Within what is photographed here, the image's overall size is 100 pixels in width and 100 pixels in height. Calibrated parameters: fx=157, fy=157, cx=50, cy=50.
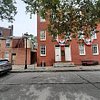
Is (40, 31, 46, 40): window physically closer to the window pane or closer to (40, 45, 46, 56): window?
(40, 45, 46, 56): window

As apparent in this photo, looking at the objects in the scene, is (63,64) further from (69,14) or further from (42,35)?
(69,14)

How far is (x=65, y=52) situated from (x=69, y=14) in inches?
531

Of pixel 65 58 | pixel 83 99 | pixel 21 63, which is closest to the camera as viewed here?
pixel 83 99

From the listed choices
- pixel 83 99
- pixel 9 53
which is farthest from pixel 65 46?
pixel 83 99

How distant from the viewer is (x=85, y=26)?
37.2 ft

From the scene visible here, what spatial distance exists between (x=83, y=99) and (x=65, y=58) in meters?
17.7

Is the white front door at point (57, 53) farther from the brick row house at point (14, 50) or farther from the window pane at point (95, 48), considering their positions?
the brick row house at point (14, 50)

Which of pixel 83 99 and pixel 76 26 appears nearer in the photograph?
pixel 83 99

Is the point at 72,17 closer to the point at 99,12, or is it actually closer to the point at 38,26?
the point at 99,12

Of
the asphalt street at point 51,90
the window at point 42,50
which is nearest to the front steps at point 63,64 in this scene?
the window at point 42,50

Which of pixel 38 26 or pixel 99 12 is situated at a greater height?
pixel 38 26

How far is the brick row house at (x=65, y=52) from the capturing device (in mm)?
23719

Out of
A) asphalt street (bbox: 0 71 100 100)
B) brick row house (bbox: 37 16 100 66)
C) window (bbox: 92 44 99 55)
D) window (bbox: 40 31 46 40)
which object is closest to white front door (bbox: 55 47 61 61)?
brick row house (bbox: 37 16 100 66)

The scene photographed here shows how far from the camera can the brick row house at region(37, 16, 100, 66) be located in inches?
934
